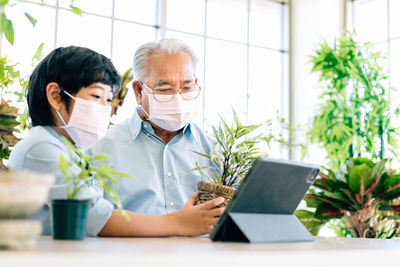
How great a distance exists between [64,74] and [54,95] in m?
0.08

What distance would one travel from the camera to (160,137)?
210 cm

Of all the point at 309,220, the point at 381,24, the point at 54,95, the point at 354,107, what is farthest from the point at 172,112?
the point at 381,24

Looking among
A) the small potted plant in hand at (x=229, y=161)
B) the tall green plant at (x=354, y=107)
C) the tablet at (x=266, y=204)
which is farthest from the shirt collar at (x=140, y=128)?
the tall green plant at (x=354, y=107)

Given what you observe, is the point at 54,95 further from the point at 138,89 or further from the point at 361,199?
the point at 361,199

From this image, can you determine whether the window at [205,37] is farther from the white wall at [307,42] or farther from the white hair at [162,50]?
the white hair at [162,50]

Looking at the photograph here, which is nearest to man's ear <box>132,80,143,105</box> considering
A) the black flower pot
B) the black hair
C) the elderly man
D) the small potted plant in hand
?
the elderly man

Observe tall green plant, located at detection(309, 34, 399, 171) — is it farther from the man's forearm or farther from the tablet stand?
the tablet stand

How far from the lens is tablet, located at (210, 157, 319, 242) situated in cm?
104

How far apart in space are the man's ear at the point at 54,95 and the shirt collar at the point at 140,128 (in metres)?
0.46

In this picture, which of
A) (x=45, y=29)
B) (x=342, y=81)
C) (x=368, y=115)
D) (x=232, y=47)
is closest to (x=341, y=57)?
(x=342, y=81)

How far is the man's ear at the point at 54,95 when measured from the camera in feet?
5.02

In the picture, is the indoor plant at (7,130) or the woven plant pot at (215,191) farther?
the indoor plant at (7,130)

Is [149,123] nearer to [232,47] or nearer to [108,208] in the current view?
[108,208]

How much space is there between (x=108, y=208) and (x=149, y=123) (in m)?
0.78
